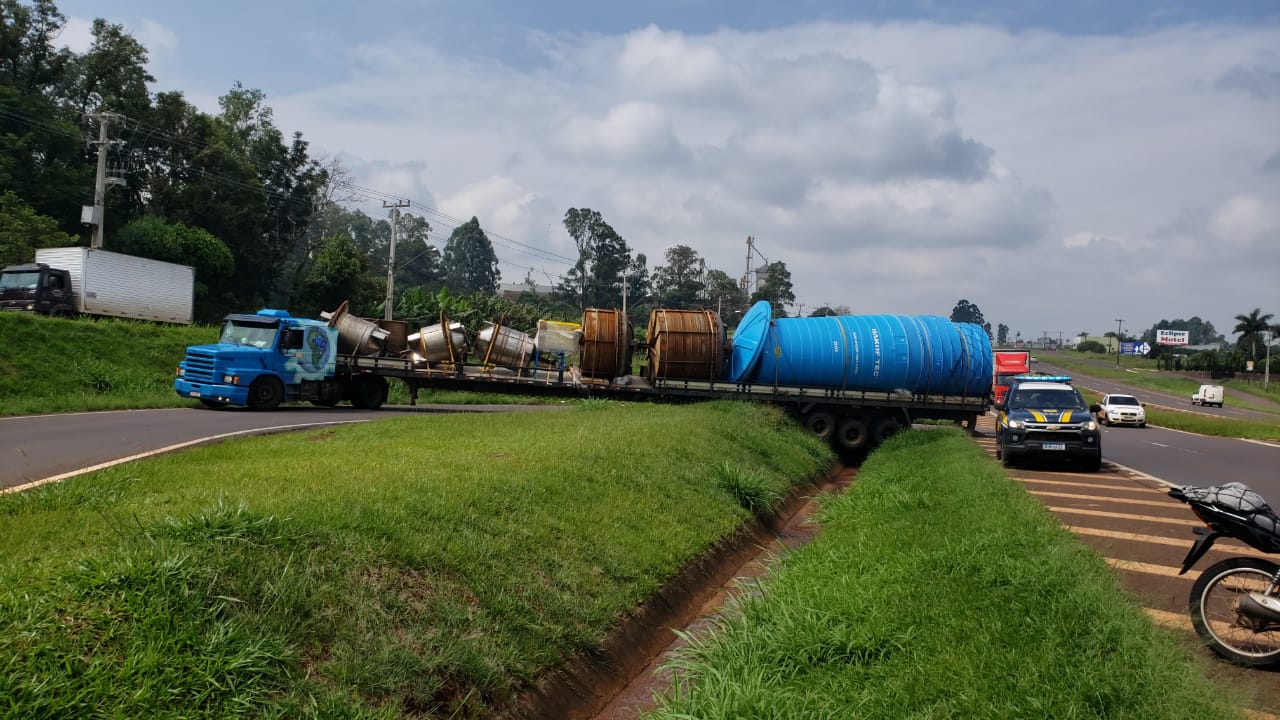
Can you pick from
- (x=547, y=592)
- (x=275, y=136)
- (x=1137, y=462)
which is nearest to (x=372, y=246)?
(x=275, y=136)

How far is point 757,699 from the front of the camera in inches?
215

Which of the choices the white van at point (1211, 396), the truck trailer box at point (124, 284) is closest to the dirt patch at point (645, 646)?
the truck trailer box at point (124, 284)

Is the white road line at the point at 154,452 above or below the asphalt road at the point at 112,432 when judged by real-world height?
above

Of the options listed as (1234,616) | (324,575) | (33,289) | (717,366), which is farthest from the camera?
(33,289)

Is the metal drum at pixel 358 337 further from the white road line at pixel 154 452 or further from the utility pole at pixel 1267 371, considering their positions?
the utility pole at pixel 1267 371

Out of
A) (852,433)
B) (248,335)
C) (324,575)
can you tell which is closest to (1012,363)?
(852,433)

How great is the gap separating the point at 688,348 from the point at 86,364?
53.2 ft

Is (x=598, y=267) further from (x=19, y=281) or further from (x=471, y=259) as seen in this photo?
(x=19, y=281)

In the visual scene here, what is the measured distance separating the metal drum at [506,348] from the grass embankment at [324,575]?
1250 cm

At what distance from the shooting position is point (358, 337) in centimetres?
2356

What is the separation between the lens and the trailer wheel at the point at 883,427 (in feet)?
75.9

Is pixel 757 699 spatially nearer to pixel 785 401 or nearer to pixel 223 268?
pixel 785 401

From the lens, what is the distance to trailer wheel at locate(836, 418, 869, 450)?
23.0 m

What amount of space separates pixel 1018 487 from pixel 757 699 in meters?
8.09
